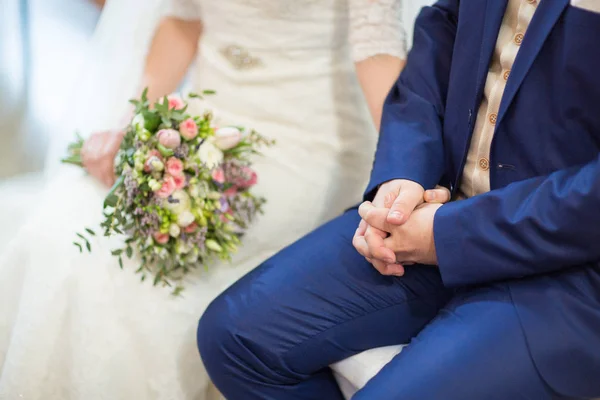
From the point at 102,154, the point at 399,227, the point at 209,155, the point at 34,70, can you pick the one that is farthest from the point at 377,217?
the point at 34,70

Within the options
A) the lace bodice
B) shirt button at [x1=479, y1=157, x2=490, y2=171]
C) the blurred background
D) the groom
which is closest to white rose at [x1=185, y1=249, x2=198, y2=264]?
the groom

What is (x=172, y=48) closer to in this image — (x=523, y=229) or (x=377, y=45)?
(x=377, y=45)

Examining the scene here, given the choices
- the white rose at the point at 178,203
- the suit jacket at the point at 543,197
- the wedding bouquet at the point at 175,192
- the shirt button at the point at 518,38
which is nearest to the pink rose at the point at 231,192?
the wedding bouquet at the point at 175,192

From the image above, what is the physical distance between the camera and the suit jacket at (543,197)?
2.99 feet

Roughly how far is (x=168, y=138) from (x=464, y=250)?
1.86 feet

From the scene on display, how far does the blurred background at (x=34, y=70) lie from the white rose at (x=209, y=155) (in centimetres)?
109

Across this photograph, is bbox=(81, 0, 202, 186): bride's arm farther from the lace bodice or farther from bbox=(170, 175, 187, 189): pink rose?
bbox=(170, 175, 187, 189): pink rose

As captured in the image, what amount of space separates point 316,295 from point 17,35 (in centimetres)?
159

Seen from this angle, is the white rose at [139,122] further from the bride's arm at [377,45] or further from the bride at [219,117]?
the bride's arm at [377,45]

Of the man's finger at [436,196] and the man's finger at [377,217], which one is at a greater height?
the man's finger at [436,196]

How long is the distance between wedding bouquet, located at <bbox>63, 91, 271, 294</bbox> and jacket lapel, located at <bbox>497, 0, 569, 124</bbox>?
52cm

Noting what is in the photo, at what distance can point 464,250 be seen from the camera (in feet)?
3.22

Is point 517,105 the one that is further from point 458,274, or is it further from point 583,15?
point 458,274

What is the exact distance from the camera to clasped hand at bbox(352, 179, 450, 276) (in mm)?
1041
